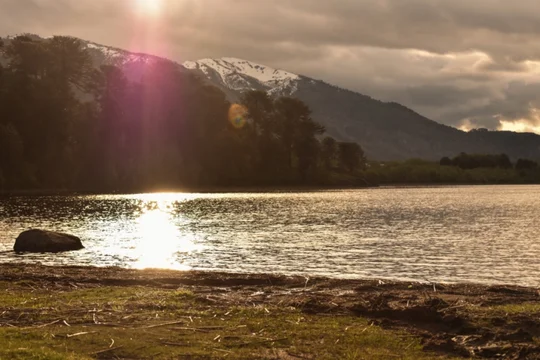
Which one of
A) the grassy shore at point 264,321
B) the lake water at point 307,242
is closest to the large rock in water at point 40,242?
the lake water at point 307,242

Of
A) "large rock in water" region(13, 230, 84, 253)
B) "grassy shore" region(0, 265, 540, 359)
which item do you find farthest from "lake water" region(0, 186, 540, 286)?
"grassy shore" region(0, 265, 540, 359)

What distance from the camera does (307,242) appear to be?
190ft

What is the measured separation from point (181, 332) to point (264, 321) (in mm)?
3035

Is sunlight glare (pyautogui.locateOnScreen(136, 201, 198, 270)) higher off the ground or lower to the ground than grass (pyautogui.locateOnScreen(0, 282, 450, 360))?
lower

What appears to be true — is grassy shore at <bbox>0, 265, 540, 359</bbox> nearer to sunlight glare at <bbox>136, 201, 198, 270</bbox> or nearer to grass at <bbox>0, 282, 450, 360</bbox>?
grass at <bbox>0, 282, 450, 360</bbox>

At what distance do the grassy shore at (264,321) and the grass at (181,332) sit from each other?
32mm

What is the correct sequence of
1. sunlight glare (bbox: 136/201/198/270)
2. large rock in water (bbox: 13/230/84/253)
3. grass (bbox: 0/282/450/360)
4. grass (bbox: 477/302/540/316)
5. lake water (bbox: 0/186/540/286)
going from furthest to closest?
large rock in water (bbox: 13/230/84/253), sunlight glare (bbox: 136/201/198/270), lake water (bbox: 0/186/540/286), grass (bbox: 477/302/540/316), grass (bbox: 0/282/450/360)

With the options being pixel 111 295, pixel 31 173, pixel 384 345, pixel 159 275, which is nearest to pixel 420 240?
pixel 159 275

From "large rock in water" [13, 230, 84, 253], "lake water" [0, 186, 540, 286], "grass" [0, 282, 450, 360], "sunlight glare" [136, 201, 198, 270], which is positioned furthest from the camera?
"large rock in water" [13, 230, 84, 253]

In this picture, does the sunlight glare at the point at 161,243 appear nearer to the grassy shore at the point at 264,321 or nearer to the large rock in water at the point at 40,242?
the large rock in water at the point at 40,242

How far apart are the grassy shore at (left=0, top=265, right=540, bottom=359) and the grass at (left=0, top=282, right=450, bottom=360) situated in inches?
1.3

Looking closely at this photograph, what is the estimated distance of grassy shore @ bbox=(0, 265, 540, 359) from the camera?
645 inches

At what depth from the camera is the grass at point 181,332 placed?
1606 centimetres

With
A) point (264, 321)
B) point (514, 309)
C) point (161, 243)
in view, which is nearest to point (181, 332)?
point (264, 321)
